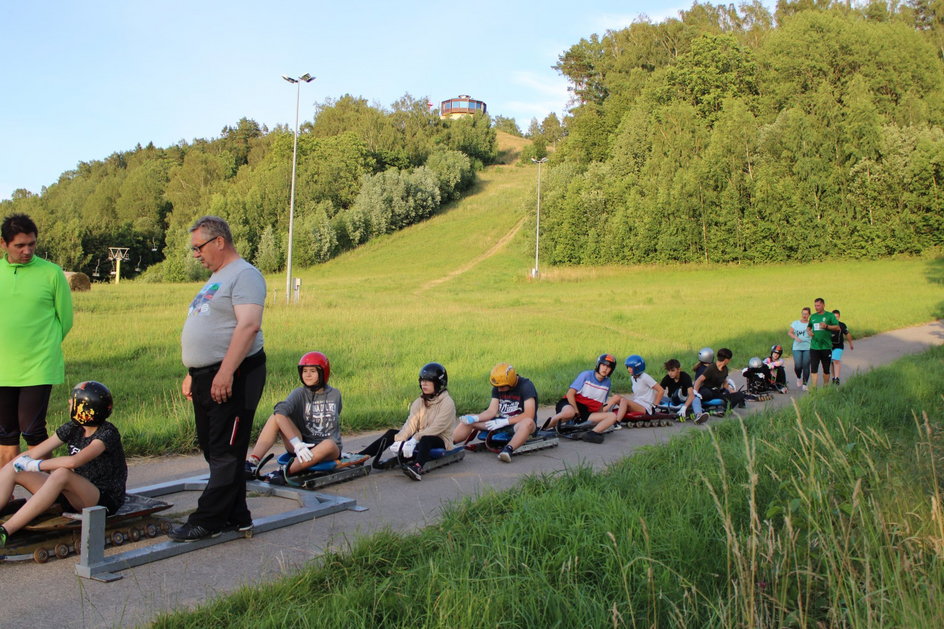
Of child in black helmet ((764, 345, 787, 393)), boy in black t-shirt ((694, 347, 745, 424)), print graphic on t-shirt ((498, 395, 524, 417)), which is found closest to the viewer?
print graphic on t-shirt ((498, 395, 524, 417))

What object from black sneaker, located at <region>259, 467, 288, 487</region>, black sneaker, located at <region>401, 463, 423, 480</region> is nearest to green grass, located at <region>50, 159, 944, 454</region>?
black sneaker, located at <region>259, 467, 288, 487</region>

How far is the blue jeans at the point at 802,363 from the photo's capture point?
16109 mm

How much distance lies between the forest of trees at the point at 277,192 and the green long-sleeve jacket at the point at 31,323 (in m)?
71.6

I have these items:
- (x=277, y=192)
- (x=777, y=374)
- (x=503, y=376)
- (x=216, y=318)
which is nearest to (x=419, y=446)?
(x=503, y=376)

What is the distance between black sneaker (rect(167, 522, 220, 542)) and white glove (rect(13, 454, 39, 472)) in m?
1.00

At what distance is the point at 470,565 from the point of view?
477 centimetres

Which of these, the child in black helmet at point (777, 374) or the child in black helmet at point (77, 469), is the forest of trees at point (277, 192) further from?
the child in black helmet at point (77, 469)

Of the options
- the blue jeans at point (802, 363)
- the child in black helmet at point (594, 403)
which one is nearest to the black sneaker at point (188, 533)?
the child in black helmet at point (594, 403)

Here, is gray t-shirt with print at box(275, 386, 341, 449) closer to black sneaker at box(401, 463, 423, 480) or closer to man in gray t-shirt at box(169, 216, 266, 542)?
black sneaker at box(401, 463, 423, 480)

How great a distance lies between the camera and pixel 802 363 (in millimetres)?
16203

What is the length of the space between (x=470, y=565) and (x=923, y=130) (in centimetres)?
5991

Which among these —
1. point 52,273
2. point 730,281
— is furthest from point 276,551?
A: point 730,281

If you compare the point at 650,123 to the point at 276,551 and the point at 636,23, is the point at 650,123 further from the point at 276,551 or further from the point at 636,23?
the point at 276,551

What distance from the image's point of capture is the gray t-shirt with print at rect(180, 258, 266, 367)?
5.47 m
